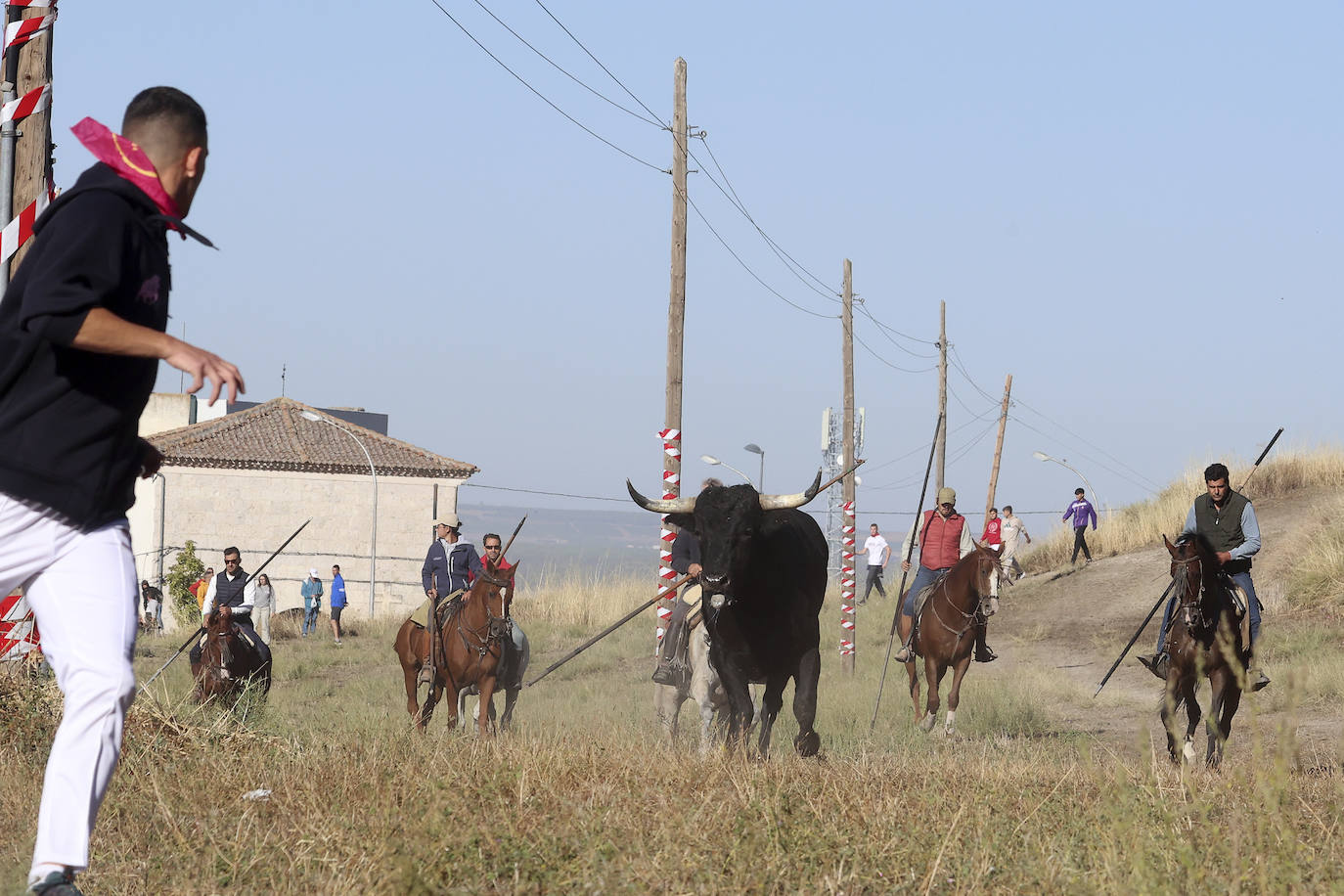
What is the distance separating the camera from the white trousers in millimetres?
3682

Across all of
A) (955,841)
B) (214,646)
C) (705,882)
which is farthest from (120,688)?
(214,646)

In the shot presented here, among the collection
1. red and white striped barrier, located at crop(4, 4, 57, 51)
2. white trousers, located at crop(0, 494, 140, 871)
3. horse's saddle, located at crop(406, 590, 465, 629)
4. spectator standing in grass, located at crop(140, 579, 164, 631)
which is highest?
red and white striped barrier, located at crop(4, 4, 57, 51)

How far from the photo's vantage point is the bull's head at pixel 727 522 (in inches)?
383

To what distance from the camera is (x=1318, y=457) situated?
36.4 meters

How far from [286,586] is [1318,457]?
35671 millimetres

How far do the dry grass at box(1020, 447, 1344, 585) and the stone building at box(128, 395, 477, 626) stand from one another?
79.8ft

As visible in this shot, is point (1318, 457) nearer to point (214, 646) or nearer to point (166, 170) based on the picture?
point (214, 646)

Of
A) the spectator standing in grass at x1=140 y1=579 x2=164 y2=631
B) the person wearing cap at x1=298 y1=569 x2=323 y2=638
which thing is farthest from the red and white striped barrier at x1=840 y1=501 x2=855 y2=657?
the spectator standing in grass at x1=140 y1=579 x2=164 y2=631

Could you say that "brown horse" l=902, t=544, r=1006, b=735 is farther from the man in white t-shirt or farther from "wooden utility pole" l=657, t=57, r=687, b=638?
the man in white t-shirt

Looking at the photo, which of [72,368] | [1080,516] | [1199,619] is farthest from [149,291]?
[1080,516]

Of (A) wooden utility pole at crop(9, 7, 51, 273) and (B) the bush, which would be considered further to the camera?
(B) the bush

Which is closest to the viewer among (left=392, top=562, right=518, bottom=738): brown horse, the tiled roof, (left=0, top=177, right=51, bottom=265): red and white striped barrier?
(left=0, top=177, right=51, bottom=265): red and white striped barrier

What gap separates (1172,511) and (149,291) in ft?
117

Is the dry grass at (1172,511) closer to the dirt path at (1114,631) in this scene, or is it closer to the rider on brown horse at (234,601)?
the dirt path at (1114,631)
